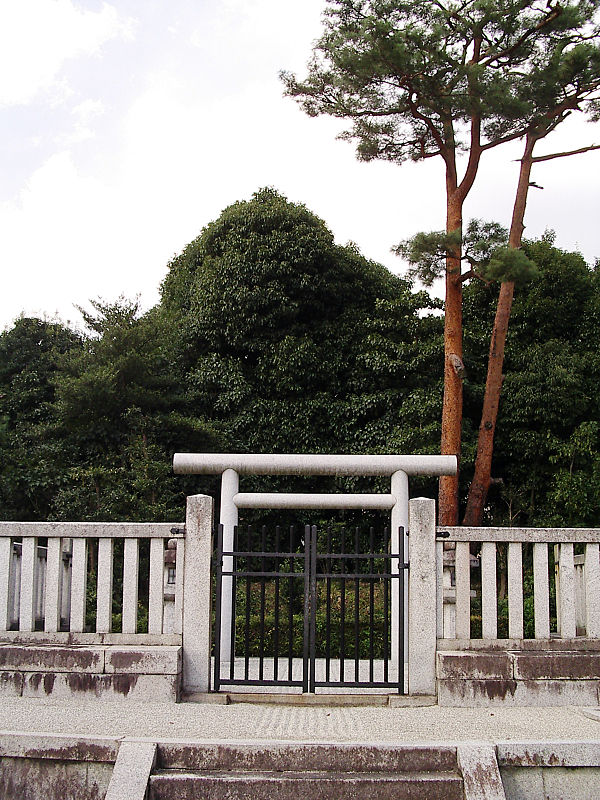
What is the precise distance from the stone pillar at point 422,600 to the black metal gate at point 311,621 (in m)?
0.13

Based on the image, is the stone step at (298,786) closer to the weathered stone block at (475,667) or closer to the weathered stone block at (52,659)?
the weathered stone block at (475,667)

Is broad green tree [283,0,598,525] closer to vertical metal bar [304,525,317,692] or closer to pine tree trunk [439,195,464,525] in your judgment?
pine tree trunk [439,195,464,525]

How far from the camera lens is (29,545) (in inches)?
297

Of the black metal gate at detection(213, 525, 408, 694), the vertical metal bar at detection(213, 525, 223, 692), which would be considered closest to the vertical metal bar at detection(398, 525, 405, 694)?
the black metal gate at detection(213, 525, 408, 694)

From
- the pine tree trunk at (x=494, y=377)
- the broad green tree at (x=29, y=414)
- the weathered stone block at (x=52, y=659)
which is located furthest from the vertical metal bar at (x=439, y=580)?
the broad green tree at (x=29, y=414)

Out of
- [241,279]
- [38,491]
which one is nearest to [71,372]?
[38,491]

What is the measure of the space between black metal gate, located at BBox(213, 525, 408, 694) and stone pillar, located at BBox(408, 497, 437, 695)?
13cm

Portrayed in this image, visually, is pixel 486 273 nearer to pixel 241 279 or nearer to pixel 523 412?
pixel 523 412

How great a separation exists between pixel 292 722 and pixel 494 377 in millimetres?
10465

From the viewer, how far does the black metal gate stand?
7238 millimetres

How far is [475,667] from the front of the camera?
23.0ft

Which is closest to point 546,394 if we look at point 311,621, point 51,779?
point 311,621

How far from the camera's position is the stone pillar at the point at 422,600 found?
717cm

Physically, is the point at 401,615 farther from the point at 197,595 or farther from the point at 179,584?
the point at 179,584
